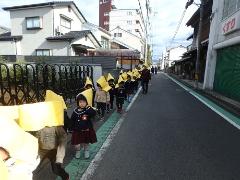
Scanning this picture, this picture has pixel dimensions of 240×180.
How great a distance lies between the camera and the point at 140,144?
6242 mm

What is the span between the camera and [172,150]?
5859mm

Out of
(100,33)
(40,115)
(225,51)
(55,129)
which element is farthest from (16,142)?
(100,33)

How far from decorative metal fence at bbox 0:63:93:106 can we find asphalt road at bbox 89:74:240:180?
2.73 metres

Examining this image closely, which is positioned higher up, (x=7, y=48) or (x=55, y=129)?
(x=7, y=48)

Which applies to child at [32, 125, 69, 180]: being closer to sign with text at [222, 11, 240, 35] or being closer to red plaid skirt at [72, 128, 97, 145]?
red plaid skirt at [72, 128, 97, 145]

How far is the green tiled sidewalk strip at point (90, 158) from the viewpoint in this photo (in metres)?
4.64

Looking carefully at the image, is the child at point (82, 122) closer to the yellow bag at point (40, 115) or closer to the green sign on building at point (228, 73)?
the yellow bag at point (40, 115)

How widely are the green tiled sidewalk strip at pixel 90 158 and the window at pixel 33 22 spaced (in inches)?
863

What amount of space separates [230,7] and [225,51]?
2393mm

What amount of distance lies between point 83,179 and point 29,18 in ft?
88.2

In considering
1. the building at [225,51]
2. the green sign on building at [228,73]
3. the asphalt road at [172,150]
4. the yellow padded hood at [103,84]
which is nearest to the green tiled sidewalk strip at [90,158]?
the asphalt road at [172,150]

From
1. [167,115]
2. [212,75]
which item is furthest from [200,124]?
[212,75]

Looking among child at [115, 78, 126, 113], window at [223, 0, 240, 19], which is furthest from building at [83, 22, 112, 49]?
child at [115, 78, 126, 113]

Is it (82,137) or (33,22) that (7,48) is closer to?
(33,22)
